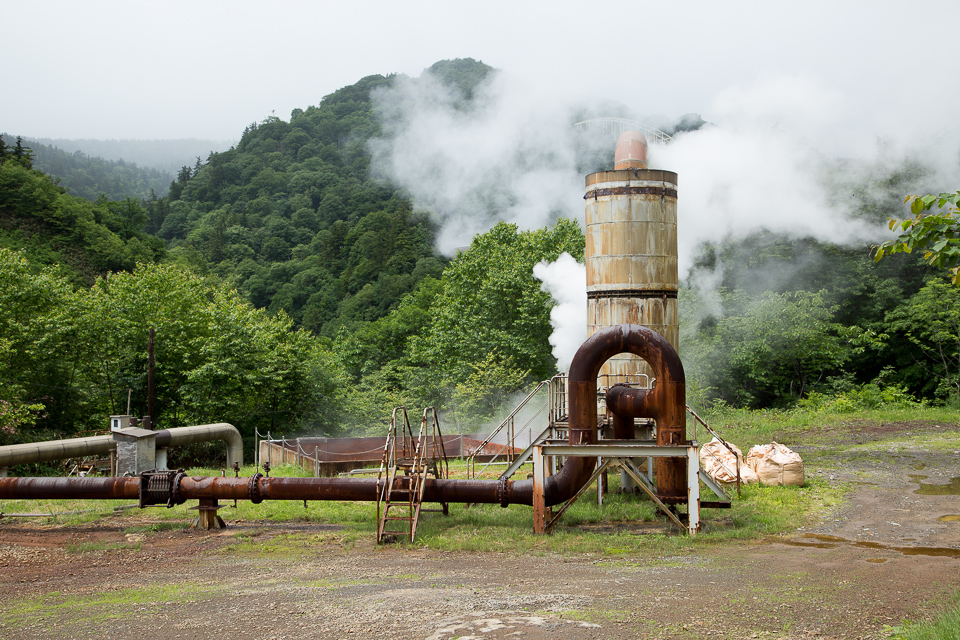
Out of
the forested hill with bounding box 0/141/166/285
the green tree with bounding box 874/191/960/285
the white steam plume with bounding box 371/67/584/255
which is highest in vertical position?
the white steam plume with bounding box 371/67/584/255

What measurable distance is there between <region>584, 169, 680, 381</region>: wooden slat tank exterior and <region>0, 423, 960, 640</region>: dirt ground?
198 inches

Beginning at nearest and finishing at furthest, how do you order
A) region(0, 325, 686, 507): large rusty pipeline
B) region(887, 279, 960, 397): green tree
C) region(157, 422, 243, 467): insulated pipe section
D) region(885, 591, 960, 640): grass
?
region(885, 591, 960, 640): grass, region(0, 325, 686, 507): large rusty pipeline, region(157, 422, 243, 467): insulated pipe section, region(887, 279, 960, 397): green tree

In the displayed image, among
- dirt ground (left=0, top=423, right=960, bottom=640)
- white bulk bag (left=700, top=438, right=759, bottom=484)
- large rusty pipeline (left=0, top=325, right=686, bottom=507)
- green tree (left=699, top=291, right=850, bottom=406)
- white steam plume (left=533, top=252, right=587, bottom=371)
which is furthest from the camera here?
green tree (left=699, top=291, right=850, bottom=406)

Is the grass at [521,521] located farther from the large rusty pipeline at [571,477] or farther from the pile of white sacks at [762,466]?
the large rusty pipeline at [571,477]

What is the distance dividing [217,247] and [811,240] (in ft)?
237

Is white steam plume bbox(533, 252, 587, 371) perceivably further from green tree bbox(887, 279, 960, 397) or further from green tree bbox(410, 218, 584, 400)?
green tree bbox(887, 279, 960, 397)

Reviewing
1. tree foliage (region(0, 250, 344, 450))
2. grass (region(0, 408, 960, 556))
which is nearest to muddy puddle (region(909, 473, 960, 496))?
grass (region(0, 408, 960, 556))

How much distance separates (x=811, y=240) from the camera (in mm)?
35156

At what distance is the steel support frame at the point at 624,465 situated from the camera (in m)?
12.0

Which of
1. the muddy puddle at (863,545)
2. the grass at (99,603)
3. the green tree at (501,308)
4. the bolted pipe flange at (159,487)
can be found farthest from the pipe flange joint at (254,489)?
the green tree at (501,308)

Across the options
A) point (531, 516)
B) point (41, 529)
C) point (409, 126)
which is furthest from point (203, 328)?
point (409, 126)

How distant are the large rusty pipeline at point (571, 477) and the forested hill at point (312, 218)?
54556mm

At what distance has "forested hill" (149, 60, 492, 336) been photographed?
7475 centimetres

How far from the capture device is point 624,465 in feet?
40.3
